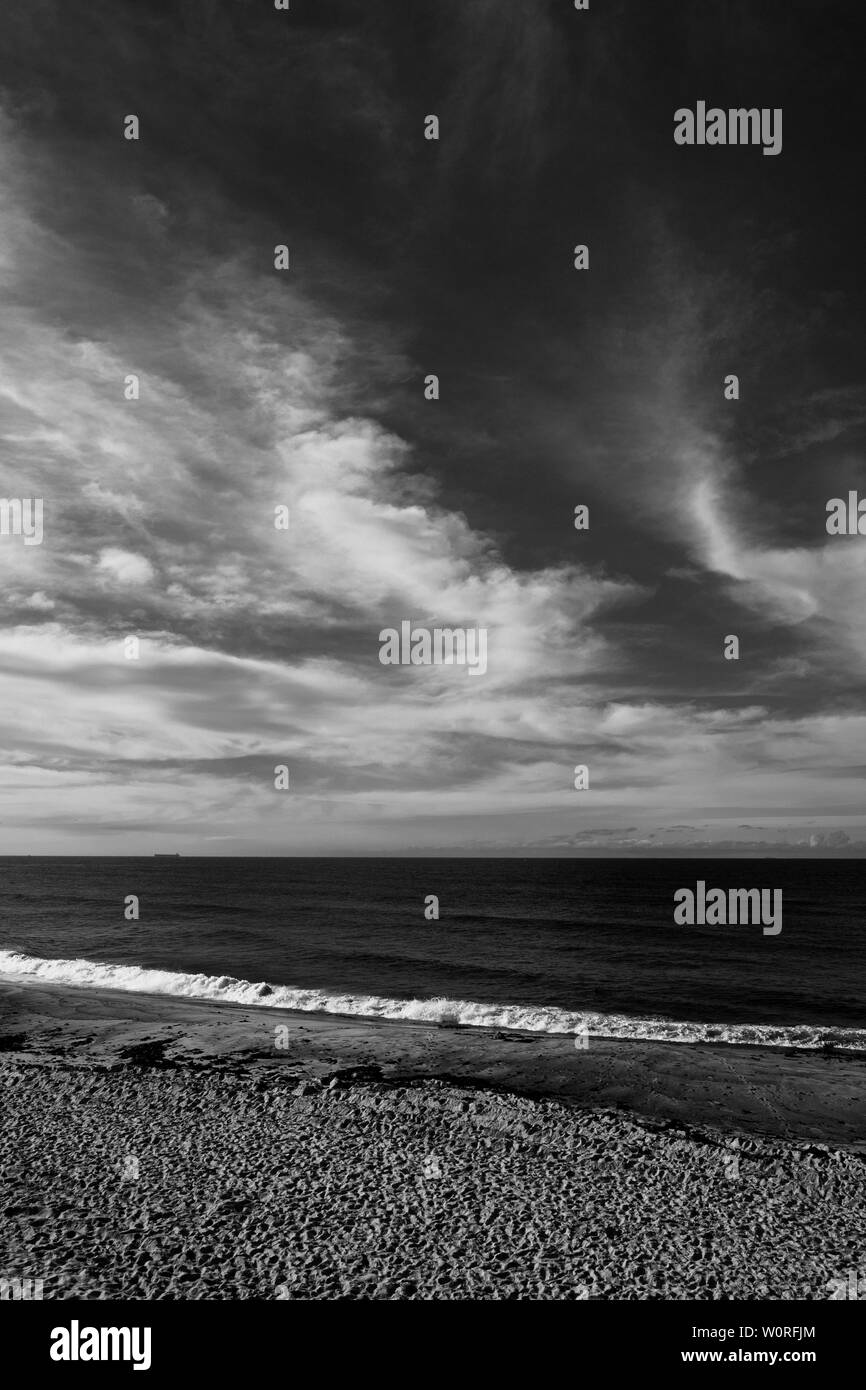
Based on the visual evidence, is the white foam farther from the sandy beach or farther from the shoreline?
the sandy beach

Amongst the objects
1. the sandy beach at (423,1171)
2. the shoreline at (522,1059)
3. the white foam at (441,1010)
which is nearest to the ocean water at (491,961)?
the white foam at (441,1010)

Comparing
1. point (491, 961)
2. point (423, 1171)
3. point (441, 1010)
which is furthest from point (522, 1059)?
point (491, 961)

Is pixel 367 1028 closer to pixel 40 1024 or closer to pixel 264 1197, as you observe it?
pixel 40 1024

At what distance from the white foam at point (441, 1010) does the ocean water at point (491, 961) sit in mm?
101

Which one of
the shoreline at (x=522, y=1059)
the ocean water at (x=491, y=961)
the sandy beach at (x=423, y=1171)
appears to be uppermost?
the sandy beach at (x=423, y=1171)

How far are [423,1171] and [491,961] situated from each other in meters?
30.4

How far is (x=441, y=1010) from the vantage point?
31.1 m

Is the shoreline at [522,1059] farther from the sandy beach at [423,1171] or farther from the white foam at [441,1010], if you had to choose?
the white foam at [441,1010]

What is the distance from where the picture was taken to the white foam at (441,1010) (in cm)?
2750

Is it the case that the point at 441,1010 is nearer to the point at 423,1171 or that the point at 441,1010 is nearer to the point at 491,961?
the point at 491,961
